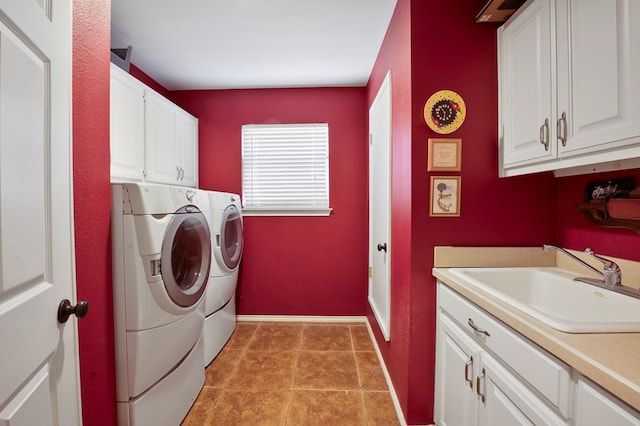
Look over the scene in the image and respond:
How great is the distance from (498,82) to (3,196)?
1858 mm

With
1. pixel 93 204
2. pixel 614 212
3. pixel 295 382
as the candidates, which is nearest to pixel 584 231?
pixel 614 212

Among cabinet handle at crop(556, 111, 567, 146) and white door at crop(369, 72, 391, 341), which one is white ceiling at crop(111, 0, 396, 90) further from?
cabinet handle at crop(556, 111, 567, 146)

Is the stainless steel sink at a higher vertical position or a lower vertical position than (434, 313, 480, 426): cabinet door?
higher

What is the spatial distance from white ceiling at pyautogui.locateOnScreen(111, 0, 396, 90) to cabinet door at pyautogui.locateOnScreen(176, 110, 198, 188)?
395mm

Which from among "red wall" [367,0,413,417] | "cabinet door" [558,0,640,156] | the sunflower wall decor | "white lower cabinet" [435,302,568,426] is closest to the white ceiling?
"red wall" [367,0,413,417]

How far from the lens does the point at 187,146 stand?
8.61 ft

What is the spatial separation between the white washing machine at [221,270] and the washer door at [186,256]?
256 mm

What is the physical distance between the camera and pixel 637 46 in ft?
2.59

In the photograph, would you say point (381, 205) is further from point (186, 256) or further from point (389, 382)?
point (186, 256)

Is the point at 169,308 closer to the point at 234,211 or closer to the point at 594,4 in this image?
the point at 234,211

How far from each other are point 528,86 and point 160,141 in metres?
2.37

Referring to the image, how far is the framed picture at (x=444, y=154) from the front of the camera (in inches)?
55.1

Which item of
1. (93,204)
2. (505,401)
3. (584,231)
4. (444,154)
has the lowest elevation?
(505,401)

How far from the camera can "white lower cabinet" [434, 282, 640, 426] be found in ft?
2.07
